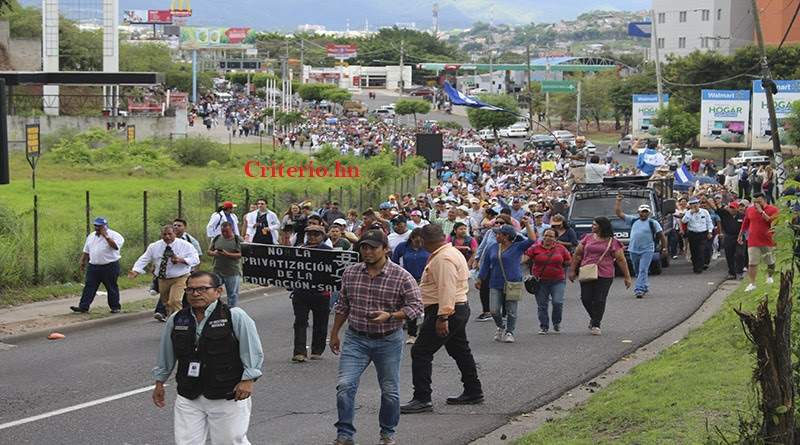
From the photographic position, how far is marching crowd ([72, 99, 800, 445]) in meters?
7.29

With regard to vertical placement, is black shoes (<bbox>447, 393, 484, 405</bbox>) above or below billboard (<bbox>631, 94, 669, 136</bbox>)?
below

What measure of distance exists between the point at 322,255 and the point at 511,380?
257 centimetres

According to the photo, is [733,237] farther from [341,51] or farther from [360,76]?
[341,51]

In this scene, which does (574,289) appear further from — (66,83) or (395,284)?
(66,83)

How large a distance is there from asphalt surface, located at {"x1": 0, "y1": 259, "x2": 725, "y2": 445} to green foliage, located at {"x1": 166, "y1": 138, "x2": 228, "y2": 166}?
127 ft

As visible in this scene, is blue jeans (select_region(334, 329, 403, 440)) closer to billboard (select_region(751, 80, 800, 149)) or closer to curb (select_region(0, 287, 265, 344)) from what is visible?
curb (select_region(0, 287, 265, 344))

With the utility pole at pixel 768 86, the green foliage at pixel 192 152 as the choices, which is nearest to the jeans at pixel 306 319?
the utility pole at pixel 768 86

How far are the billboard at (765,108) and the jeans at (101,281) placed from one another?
35021 mm

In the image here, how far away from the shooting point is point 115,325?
17297 millimetres

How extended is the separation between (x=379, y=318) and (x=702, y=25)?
11317cm

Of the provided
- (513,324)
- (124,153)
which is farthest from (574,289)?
(124,153)

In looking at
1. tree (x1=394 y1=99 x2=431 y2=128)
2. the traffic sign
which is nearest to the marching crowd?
the traffic sign

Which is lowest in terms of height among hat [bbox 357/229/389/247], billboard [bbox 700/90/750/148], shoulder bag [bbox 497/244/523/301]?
shoulder bag [bbox 497/244/523/301]

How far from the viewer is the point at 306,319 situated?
1317 centimetres
